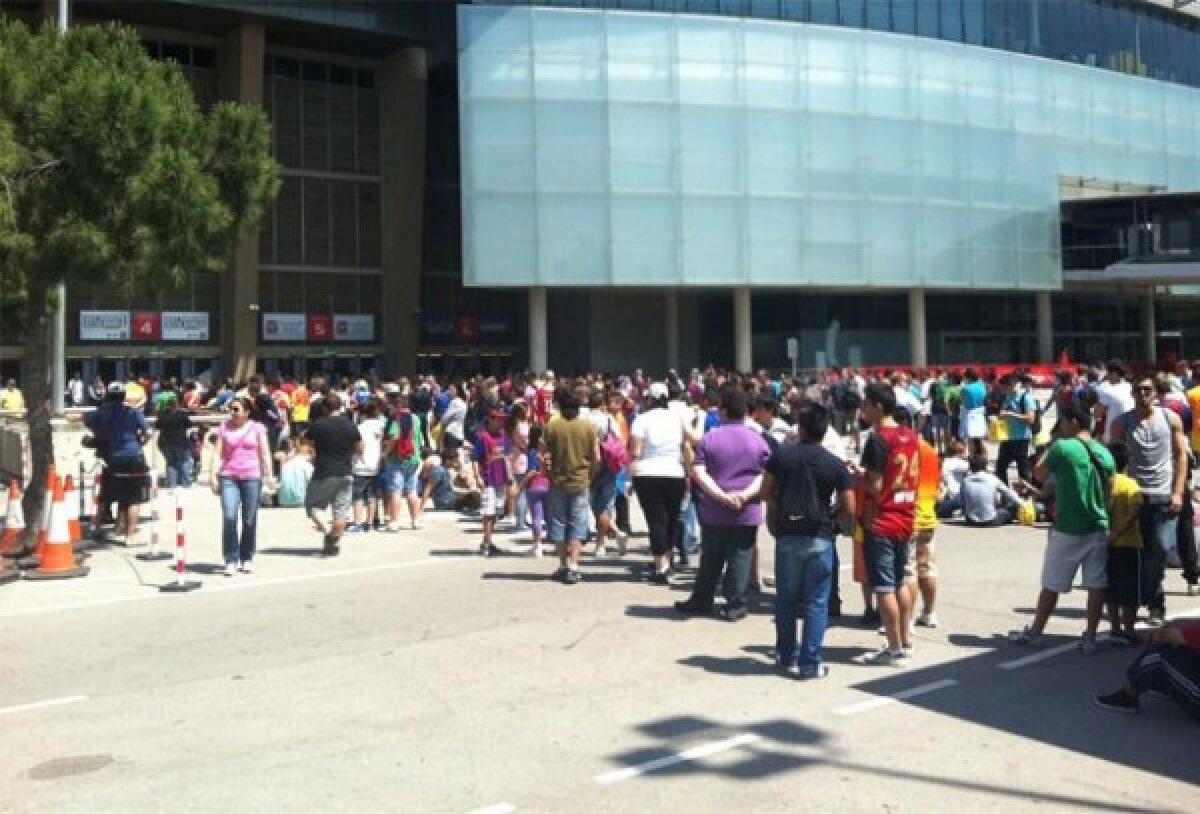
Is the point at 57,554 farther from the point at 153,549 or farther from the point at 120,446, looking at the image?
the point at 120,446

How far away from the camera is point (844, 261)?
145 ft

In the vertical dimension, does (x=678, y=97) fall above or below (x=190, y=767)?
above

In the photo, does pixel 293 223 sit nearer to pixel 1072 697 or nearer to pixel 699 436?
pixel 699 436

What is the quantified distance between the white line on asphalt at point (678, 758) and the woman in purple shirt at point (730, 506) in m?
2.89

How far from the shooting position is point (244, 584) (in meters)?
11.2

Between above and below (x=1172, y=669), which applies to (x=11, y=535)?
above

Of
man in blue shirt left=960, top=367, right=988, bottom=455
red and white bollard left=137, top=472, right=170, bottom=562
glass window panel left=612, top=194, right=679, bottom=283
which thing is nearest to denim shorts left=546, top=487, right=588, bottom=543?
red and white bollard left=137, top=472, right=170, bottom=562

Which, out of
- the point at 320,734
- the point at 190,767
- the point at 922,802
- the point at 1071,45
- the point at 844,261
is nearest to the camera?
the point at 922,802

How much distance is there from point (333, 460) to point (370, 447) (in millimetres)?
1621

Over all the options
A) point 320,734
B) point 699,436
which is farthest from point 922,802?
point 699,436

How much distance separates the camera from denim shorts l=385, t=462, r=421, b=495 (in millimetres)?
14305

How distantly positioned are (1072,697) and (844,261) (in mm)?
38884

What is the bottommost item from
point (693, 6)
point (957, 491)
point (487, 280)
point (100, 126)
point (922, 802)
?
point (922, 802)

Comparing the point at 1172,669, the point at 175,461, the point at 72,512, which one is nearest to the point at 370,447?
the point at 72,512
